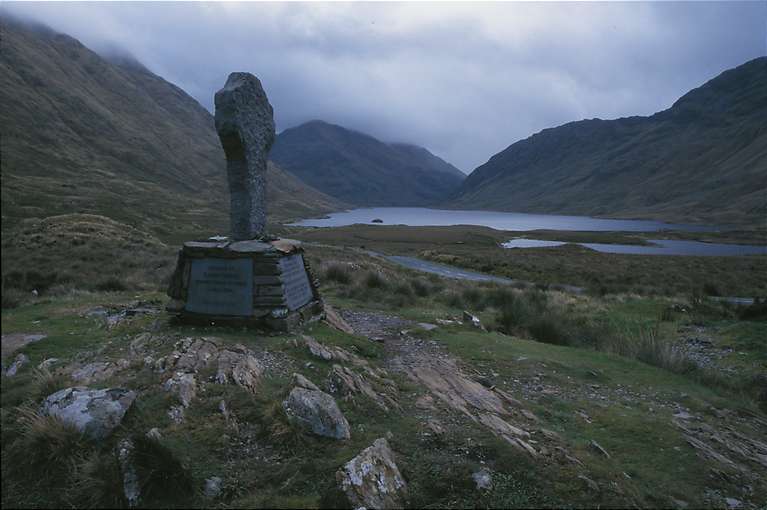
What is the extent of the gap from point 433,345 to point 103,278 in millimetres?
12132

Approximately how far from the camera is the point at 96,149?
127 m

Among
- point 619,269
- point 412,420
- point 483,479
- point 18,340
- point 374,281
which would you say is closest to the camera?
point 483,479

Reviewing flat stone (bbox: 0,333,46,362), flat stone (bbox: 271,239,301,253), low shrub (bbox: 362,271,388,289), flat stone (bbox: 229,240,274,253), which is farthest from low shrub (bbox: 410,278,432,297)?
flat stone (bbox: 0,333,46,362)

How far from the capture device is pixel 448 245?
2598 inches

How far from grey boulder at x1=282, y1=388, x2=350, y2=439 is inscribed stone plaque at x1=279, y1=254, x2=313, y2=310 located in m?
4.06

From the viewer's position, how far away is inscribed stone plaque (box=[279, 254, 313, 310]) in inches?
368

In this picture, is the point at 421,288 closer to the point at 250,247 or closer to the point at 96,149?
the point at 250,247

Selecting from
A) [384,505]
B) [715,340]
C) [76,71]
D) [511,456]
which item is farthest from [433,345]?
[76,71]

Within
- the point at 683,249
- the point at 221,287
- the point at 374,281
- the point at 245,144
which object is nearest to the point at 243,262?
the point at 221,287

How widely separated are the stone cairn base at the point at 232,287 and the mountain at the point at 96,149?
143 feet

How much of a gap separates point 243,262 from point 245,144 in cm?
273

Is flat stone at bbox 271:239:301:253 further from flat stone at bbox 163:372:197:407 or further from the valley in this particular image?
flat stone at bbox 163:372:197:407

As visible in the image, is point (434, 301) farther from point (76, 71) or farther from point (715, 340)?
→ point (76, 71)

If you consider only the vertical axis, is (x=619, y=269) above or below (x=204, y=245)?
below
